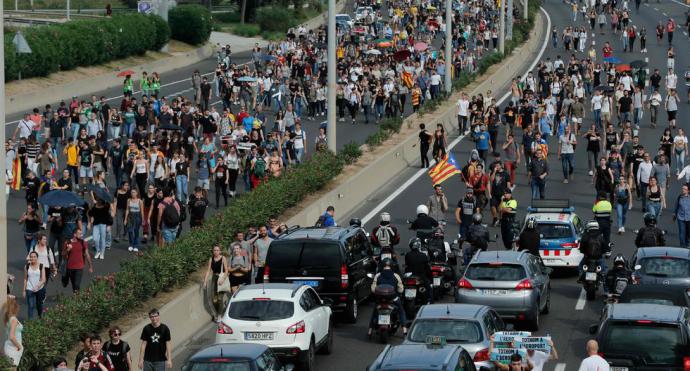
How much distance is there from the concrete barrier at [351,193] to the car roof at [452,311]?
4377 mm

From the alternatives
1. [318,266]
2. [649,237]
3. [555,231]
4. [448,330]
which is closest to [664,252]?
[649,237]

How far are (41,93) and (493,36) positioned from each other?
2902cm

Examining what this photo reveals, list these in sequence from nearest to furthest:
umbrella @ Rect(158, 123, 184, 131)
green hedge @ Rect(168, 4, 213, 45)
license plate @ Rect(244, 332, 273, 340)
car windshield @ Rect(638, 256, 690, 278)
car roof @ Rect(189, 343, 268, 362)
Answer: car roof @ Rect(189, 343, 268, 362)
license plate @ Rect(244, 332, 273, 340)
car windshield @ Rect(638, 256, 690, 278)
umbrella @ Rect(158, 123, 184, 131)
green hedge @ Rect(168, 4, 213, 45)

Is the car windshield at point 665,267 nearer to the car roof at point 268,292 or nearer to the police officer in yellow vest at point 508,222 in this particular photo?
the car roof at point 268,292

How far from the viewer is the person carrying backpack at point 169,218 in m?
29.8

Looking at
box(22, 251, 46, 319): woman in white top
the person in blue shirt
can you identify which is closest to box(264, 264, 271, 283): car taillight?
box(22, 251, 46, 319): woman in white top

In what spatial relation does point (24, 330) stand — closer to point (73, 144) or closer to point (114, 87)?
point (73, 144)

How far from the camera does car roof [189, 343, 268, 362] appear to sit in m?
18.1

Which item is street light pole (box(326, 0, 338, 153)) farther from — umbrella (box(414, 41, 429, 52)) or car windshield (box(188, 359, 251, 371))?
umbrella (box(414, 41, 429, 52))

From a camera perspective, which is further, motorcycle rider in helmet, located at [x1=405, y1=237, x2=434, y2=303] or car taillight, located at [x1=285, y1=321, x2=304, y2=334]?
motorcycle rider in helmet, located at [x1=405, y1=237, x2=434, y2=303]

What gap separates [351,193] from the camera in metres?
36.7

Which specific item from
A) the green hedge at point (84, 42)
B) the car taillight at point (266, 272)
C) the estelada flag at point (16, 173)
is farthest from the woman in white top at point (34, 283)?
the green hedge at point (84, 42)

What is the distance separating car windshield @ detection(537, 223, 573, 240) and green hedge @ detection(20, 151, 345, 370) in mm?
5680

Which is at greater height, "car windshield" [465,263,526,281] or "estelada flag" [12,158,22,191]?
"car windshield" [465,263,526,281]
